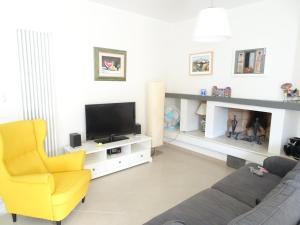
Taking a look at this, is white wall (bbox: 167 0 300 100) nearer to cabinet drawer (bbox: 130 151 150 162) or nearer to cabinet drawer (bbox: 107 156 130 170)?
cabinet drawer (bbox: 130 151 150 162)

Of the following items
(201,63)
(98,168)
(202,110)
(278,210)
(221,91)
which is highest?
(201,63)

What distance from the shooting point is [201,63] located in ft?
12.8

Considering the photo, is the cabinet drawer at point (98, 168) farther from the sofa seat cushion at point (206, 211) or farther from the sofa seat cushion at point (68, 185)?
the sofa seat cushion at point (206, 211)

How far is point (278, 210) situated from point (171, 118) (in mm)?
3307

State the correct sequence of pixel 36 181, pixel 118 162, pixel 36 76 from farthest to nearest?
pixel 118 162
pixel 36 76
pixel 36 181

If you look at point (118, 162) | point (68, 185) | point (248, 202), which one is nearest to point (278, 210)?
point (248, 202)

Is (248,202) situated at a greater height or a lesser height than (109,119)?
lesser

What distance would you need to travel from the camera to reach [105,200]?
8.20 feet

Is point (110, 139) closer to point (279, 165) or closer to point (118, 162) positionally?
point (118, 162)

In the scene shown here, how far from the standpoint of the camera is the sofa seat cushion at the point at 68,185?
1.94 m

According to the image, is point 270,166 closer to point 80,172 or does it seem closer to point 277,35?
point 277,35

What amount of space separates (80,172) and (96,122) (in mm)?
986

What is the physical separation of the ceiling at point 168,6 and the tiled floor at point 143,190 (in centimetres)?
257

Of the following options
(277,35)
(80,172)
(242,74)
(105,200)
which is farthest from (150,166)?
(277,35)
